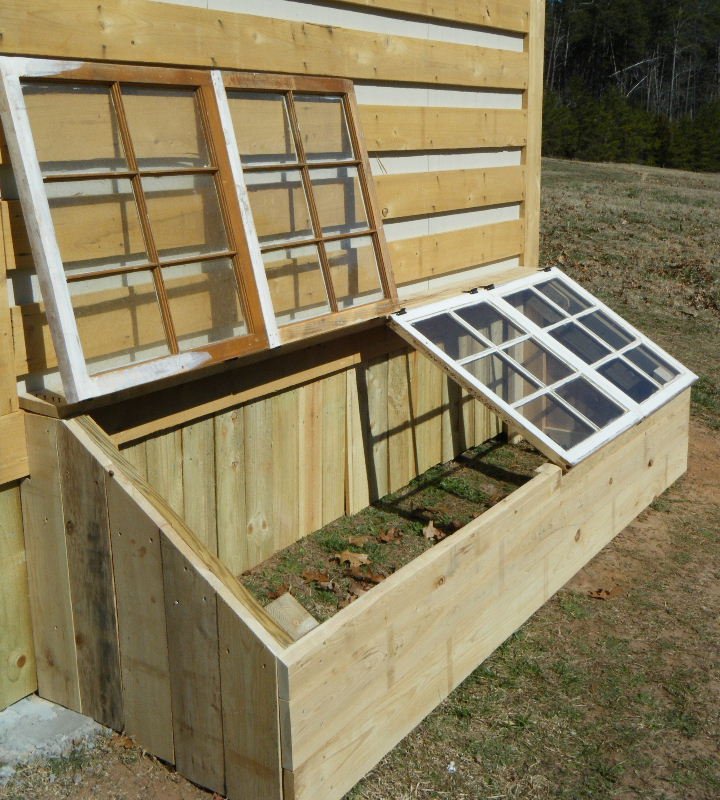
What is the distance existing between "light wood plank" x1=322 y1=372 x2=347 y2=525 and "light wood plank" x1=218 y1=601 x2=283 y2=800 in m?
2.34

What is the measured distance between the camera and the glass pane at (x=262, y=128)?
4387 mm

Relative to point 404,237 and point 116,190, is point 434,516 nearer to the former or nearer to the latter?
point 404,237

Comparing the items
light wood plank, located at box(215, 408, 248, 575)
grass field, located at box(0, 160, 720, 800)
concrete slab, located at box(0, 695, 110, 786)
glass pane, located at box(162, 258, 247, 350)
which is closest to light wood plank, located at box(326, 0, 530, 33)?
glass pane, located at box(162, 258, 247, 350)

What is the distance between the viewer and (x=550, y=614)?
4598mm

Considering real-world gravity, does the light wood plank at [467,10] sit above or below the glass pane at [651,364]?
above

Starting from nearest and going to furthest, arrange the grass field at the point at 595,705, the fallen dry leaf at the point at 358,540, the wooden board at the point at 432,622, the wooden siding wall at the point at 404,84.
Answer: the wooden board at the point at 432,622
the grass field at the point at 595,705
the wooden siding wall at the point at 404,84
the fallen dry leaf at the point at 358,540

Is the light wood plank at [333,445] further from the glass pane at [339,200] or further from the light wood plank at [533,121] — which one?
the light wood plank at [533,121]

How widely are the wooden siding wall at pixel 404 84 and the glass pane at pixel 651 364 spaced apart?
1.10 meters

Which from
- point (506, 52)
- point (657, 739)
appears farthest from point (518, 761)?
point (506, 52)

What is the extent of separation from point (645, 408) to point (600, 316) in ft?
3.50

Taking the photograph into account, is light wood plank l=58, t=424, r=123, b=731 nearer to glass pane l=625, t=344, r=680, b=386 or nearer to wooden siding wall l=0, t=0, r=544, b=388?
wooden siding wall l=0, t=0, r=544, b=388

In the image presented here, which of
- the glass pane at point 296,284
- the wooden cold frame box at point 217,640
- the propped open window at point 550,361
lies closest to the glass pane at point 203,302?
the glass pane at point 296,284

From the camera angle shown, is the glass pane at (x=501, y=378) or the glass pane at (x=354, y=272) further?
the glass pane at (x=354, y=272)

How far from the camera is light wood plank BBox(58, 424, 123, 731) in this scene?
3381 mm
